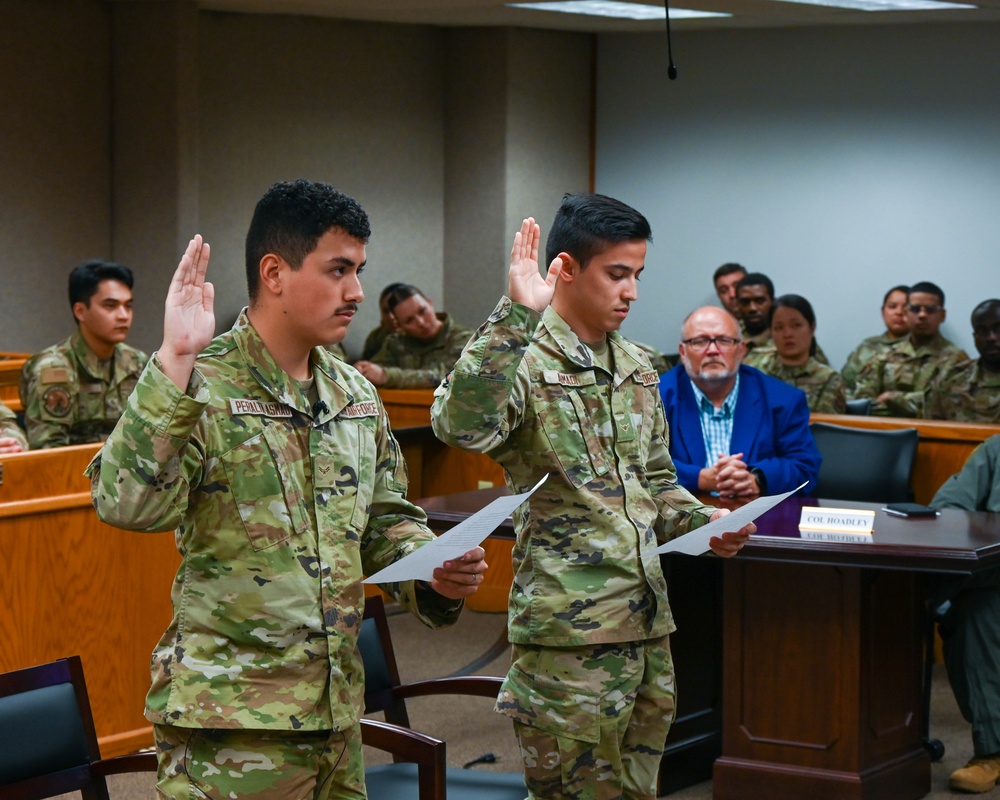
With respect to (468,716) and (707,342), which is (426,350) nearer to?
(468,716)

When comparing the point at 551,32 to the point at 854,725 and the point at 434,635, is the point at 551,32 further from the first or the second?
the point at 854,725

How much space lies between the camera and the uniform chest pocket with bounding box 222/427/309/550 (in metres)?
2.02

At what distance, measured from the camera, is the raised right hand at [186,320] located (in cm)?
186

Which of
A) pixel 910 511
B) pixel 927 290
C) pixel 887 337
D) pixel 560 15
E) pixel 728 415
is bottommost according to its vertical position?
pixel 910 511

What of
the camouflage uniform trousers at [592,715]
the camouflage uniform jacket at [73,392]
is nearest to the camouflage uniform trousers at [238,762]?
the camouflage uniform trousers at [592,715]

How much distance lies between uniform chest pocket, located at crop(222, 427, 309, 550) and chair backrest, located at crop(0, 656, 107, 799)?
73 centimetres

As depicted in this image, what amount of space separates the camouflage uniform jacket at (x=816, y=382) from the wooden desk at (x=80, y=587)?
11.5 feet

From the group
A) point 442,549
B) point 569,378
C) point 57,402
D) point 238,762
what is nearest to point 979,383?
point 57,402

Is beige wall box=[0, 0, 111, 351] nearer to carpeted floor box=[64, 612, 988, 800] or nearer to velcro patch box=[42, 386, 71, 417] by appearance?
velcro patch box=[42, 386, 71, 417]

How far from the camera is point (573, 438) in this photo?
265 cm

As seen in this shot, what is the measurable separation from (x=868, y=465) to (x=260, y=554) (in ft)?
11.1

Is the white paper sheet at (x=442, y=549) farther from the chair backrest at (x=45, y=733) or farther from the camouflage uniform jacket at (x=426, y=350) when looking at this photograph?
the camouflage uniform jacket at (x=426, y=350)

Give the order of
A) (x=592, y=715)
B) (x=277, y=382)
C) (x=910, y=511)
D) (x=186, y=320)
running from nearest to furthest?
(x=186, y=320)
(x=277, y=382)
(x=592, y=715)
(x=910, y=511)

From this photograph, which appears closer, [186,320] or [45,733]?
[186,320]
